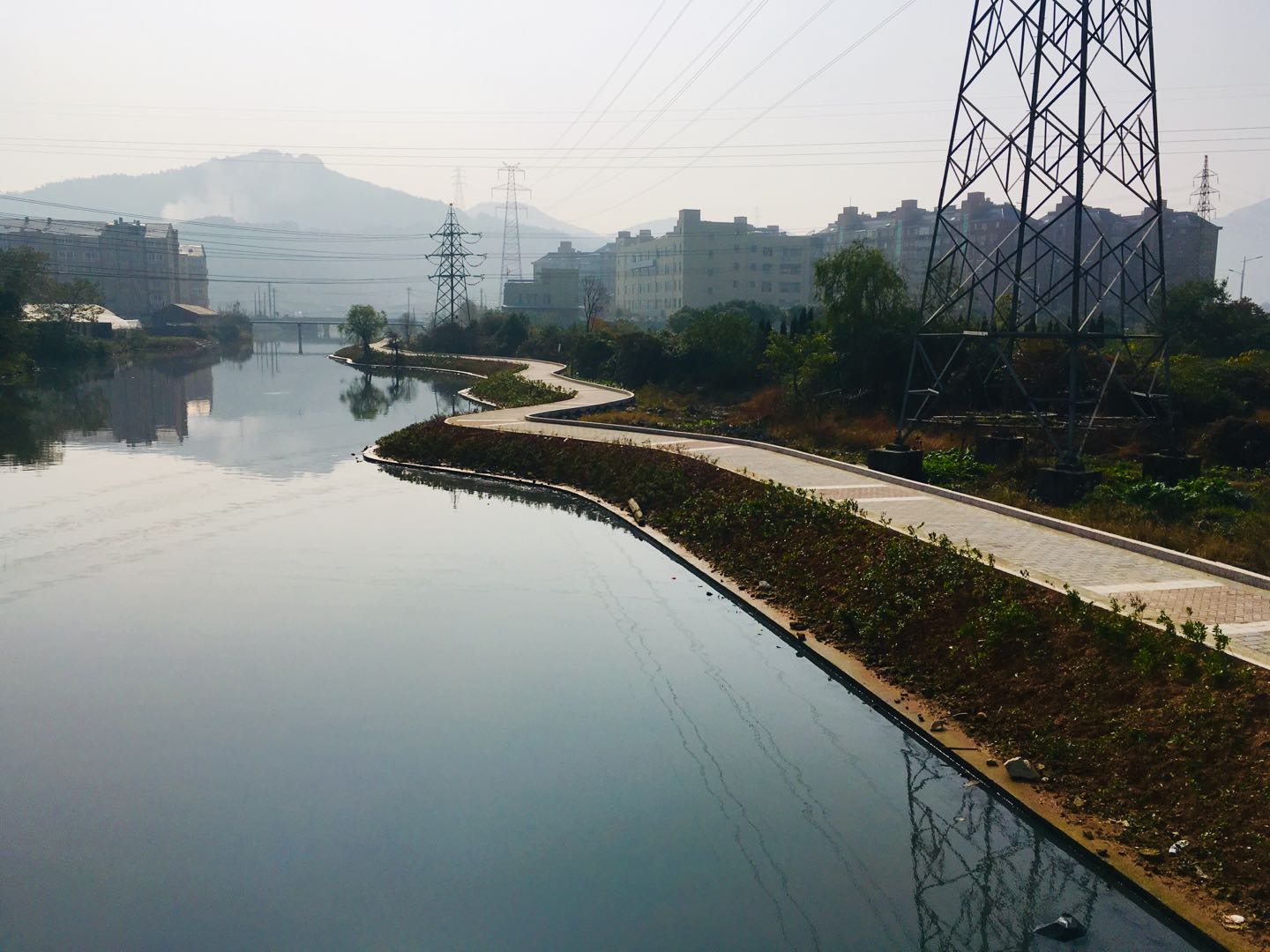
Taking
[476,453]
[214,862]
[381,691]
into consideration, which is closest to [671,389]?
[476,453]

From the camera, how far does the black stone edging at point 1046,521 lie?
1327 centimetres

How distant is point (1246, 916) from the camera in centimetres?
750

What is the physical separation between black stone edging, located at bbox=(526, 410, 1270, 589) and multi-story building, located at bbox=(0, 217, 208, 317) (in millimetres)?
113284

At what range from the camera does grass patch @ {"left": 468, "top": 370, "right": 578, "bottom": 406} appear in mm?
42500

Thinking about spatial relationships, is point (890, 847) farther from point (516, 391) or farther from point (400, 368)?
point (400, 368)

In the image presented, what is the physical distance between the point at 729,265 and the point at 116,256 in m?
87.1

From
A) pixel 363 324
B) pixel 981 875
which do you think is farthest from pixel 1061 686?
pixel 363 324

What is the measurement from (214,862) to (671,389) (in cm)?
3706

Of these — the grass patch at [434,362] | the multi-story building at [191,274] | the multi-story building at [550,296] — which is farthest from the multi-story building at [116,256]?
the grass patch at [434,362]

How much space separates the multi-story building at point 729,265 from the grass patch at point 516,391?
64.5 metres

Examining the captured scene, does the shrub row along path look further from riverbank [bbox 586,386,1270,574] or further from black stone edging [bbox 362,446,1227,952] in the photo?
black stone edging [bbox 362,446,1227,952]

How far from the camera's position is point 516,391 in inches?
1806

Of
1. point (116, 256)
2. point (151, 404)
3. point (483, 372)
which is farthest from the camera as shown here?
point (116, 256)

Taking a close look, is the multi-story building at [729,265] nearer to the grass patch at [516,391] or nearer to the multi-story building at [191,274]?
the grass patch at [516,391]
